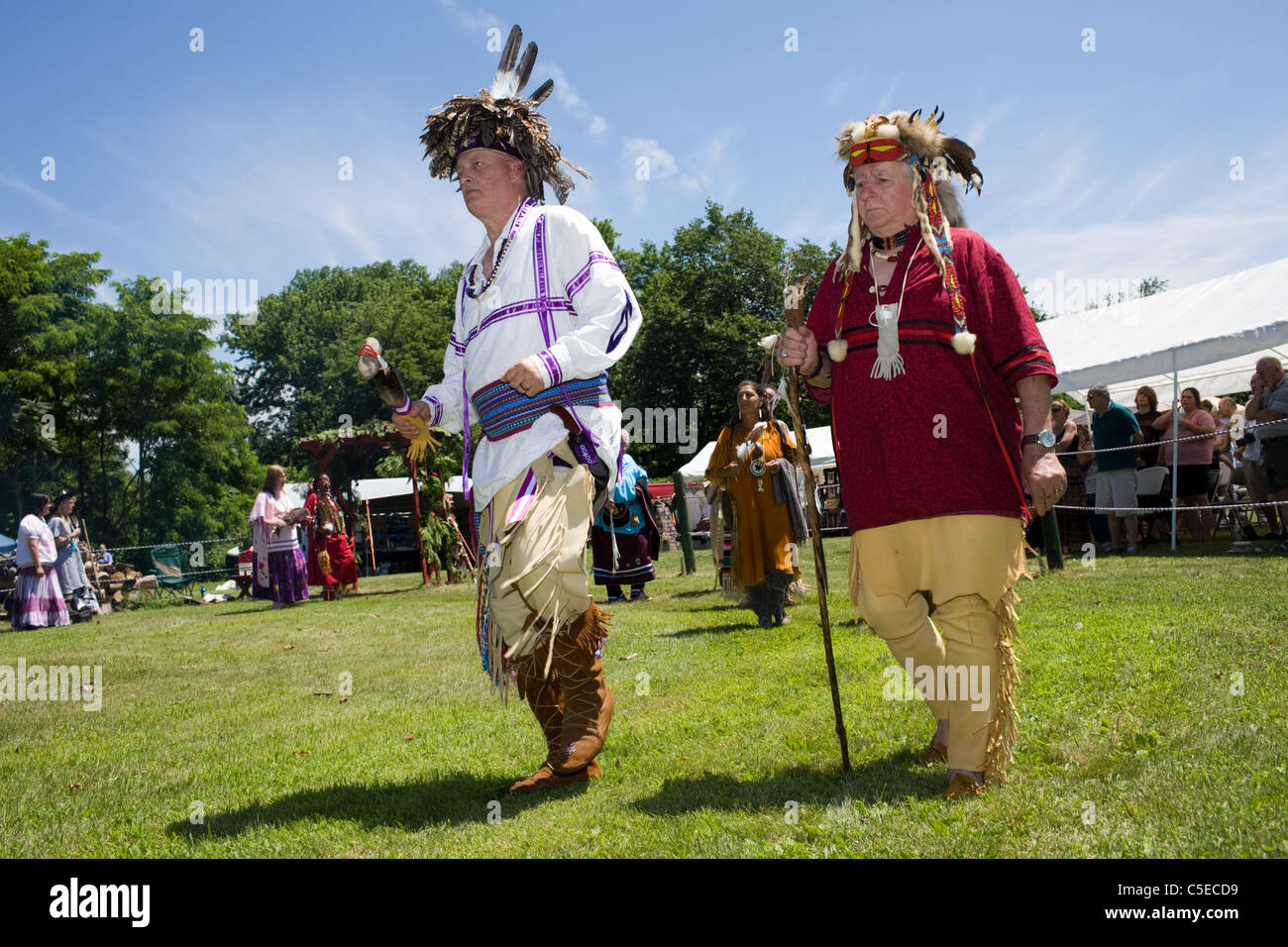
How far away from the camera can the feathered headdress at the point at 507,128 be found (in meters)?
3.91

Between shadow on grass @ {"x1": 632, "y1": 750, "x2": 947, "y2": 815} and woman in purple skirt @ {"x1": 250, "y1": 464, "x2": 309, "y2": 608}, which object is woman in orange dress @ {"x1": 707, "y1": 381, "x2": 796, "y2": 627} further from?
woman in purple skirt @ {"x1": 250, "y1": 464, "x2": 309, "y2": 608}

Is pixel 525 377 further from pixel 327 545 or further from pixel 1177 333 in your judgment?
pixel 327 545

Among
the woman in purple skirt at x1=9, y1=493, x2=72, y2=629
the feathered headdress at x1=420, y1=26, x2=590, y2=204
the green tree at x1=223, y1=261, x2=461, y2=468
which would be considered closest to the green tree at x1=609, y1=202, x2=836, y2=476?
the green tree at x1=223, y1=261, x2=461, y2=468

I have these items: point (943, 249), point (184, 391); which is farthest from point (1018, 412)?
point (184, 391)

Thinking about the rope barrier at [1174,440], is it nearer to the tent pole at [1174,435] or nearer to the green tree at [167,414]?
the tent pole at [1174,435]

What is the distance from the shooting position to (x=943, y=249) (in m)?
3.35

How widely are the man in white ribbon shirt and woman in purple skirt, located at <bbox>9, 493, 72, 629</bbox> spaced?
484 inches

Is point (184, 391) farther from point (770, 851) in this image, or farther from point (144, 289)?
point (770, 851)

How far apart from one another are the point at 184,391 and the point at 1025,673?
109ft

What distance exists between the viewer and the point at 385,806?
3648 mm

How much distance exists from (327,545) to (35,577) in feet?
13.5

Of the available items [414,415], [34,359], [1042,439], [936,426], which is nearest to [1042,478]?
[1042,439]

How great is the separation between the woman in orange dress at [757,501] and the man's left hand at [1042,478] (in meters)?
4.83
